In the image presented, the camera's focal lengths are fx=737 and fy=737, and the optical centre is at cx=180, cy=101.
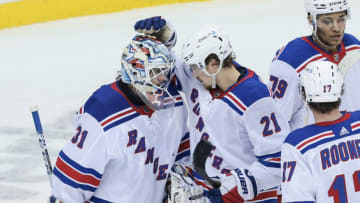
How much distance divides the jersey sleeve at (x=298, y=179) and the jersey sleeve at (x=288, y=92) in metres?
0.87

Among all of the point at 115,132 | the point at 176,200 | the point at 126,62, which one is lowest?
the point at 176,200

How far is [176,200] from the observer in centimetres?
249

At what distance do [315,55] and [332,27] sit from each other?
14cm

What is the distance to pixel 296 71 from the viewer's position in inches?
119

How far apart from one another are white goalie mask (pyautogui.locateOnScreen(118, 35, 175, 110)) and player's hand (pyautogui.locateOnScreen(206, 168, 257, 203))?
0.35m

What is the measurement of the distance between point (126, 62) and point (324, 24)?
962 mm

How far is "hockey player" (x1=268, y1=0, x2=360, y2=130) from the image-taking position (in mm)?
2969

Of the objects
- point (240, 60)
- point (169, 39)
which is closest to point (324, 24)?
point (169, 39)

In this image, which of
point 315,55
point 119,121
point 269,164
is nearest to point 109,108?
point 119,121

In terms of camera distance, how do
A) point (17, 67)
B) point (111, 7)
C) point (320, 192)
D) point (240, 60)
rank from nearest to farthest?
point (320, 192) → point (240, 60) → point (17, 67) → point (111, 7)

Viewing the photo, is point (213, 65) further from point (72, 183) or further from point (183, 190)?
point (72, 183)

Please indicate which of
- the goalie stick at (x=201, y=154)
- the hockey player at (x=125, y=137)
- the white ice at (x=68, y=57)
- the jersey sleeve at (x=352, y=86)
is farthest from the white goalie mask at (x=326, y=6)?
the white ice at (x=68, y=57)

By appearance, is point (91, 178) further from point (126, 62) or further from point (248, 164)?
point (248, 164)

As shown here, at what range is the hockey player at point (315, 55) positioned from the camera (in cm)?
297
